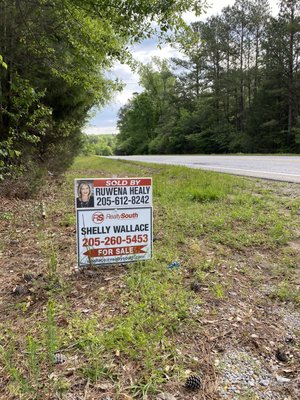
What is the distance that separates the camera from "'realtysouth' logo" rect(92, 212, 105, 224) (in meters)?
2.87

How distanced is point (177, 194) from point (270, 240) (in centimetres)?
294

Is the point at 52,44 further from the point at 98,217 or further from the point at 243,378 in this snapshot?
the point at 243,378

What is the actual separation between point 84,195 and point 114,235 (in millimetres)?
489

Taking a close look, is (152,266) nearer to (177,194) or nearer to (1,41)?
(177,194)

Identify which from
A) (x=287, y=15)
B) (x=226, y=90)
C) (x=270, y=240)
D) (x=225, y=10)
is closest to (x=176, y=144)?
(x=226, y=90)

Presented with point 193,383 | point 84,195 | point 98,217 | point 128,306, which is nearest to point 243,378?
point 193,383

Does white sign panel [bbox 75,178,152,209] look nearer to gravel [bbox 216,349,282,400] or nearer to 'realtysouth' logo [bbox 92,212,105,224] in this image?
'realtysouth' logo [bbox 92,212,105,224]

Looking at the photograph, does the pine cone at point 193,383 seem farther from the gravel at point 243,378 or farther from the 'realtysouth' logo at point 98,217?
the 'realtysouth' logo at point 98,217

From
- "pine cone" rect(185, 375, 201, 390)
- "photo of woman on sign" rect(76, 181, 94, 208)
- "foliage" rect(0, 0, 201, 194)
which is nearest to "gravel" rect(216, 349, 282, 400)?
"pine cone" rect(185, 375, 201, 390)

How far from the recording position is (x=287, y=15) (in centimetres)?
2347

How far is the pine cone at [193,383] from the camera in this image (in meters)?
1.64

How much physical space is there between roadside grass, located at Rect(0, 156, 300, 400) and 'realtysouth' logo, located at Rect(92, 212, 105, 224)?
0.49 m

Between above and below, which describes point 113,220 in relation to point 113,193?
below

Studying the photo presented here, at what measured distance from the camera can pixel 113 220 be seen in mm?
2938
